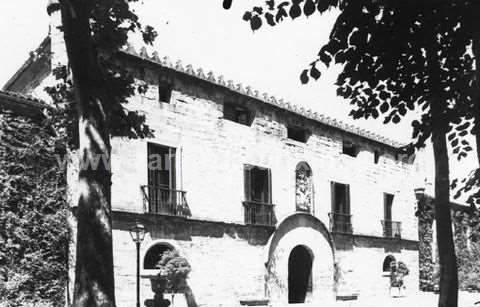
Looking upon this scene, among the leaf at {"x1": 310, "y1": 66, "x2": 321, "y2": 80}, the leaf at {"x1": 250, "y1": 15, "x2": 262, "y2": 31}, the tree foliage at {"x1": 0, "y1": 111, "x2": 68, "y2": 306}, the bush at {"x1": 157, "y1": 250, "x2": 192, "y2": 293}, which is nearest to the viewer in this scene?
the leaf at {"x1": 250, "y1": 15, "x2": 262, "y2": 31}

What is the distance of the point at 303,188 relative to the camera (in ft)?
68.0

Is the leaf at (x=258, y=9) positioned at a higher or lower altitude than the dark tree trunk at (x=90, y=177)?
higher

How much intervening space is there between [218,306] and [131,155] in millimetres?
5371

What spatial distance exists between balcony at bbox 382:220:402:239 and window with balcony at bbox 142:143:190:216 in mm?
11451

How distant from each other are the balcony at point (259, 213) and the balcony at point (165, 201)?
255cm

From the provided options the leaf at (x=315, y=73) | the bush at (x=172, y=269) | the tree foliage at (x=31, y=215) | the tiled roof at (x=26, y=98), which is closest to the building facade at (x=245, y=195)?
the bush at (x=172, y=269)

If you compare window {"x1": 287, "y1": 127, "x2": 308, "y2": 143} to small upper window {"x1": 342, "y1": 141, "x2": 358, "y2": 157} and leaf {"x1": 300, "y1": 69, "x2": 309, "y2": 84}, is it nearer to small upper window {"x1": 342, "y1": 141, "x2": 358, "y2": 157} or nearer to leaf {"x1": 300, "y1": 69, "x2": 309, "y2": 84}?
small upper window {"x1": 342, "y1": 141, "x2": 358, "y2": 157}

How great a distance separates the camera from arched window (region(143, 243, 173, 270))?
50.4 ft

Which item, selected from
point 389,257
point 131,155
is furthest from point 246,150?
point 389,257

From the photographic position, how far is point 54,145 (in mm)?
14125

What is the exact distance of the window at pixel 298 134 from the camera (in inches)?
826

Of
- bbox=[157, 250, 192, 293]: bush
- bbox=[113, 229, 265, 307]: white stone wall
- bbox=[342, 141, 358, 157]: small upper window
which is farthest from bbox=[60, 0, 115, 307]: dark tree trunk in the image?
bbox=[342, 141, 358, 157]: small upper window

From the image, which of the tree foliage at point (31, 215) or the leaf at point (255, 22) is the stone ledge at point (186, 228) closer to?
the tree foliage at point (31, 215)

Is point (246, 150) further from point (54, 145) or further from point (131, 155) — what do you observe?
point (54, 145)
